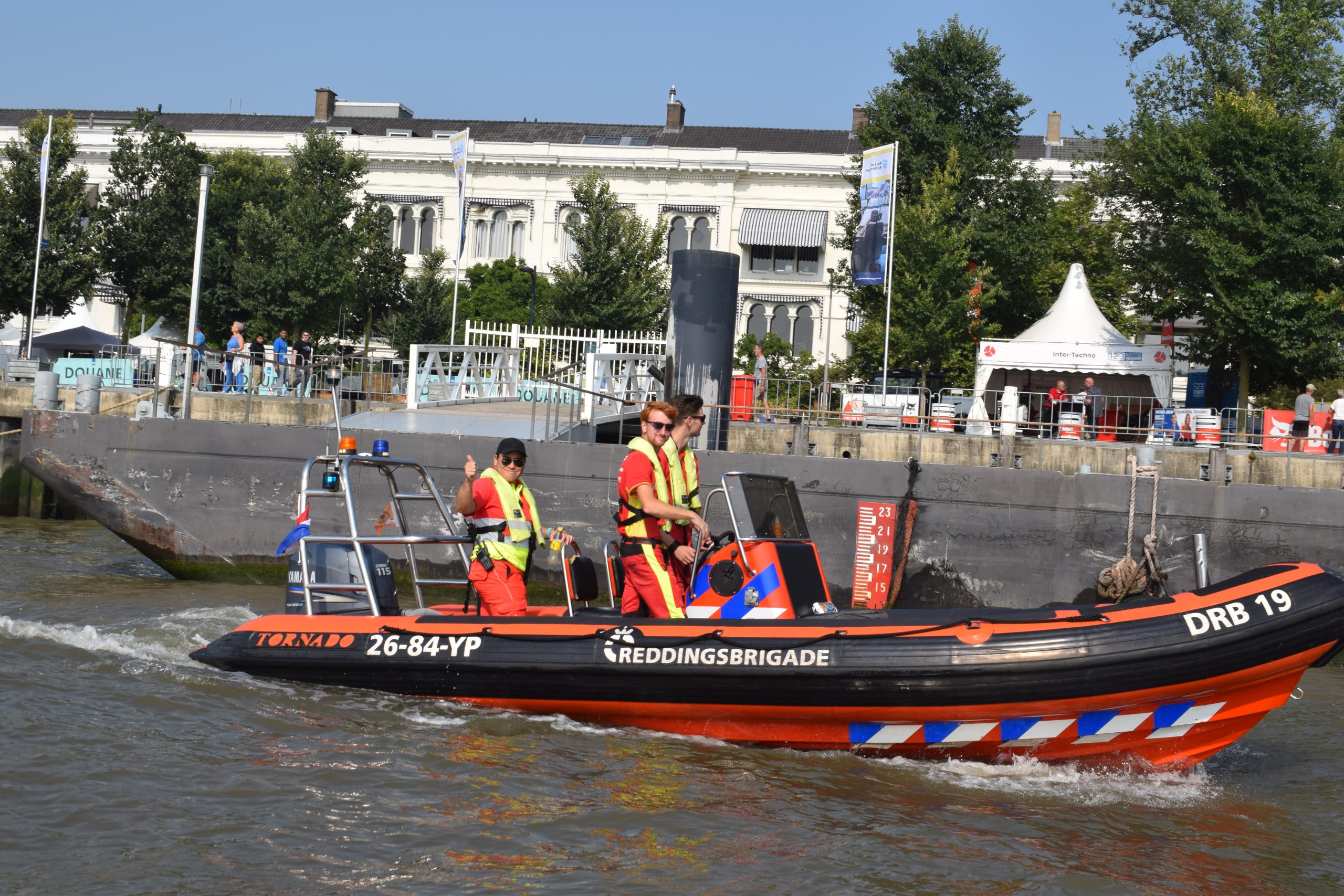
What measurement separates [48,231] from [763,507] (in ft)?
95.0

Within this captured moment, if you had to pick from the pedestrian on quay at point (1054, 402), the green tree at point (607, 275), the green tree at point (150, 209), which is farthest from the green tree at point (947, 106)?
the green tree at point (150, 209)

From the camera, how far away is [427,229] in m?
47.3

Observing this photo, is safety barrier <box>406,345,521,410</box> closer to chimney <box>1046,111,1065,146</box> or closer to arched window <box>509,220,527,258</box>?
arched window <box>509,220,527,258</box>

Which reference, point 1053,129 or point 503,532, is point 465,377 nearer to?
point 503,532

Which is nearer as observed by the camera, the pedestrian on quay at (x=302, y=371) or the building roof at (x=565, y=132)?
the pedestrian on quay at (x=302, y=371)

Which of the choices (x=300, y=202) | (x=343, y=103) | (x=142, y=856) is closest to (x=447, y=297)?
(x=300, y=202)

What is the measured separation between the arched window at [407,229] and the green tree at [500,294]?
6885 mm

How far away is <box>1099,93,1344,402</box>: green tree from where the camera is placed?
20000 mm

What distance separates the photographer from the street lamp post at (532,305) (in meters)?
29.0

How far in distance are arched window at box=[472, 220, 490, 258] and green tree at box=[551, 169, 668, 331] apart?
597 inches

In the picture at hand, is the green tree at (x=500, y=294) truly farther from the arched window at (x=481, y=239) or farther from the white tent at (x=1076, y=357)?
the white tent at (x=1076, y=357)

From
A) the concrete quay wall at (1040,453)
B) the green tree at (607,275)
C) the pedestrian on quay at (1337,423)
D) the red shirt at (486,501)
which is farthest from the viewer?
the green tree at (607,275)

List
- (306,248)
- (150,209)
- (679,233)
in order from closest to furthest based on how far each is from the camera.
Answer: (306,248), (150,209), (679,233)

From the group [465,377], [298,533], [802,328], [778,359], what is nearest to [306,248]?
[465,377]
